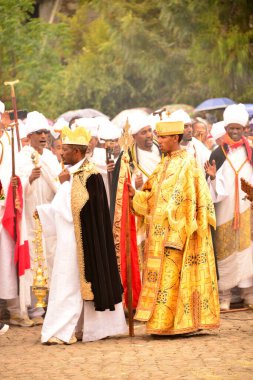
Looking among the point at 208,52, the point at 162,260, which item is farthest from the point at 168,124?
the point at 208,52

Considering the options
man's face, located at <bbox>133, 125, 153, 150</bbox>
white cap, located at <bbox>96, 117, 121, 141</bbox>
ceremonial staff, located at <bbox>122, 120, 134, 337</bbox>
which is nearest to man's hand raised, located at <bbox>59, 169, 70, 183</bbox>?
ceremonial staff, located at <bbox>122, 120, 134, 337</bbox>

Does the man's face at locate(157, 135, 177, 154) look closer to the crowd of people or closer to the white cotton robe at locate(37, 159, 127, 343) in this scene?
the crowd of people

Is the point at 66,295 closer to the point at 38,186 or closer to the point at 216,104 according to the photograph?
the point at 38,186

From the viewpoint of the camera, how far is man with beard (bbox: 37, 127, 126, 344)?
40.0 feet

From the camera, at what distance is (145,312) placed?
12.4m

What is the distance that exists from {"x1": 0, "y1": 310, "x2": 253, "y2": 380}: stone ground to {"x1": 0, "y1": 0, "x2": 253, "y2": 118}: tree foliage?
11.6 m

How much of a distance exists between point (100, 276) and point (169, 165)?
139 cm

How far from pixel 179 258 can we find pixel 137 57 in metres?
19.6

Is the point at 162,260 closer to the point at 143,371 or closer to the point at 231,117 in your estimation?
the point at 143,371

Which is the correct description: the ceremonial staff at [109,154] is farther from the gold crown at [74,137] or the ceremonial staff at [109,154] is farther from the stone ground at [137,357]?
the stone ground at [137,357]

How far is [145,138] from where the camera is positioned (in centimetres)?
1464

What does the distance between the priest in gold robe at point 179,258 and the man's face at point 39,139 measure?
2568 mm

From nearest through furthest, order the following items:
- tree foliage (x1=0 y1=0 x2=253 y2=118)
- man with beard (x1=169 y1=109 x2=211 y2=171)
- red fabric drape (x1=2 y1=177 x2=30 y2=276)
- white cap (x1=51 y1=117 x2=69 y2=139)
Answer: red fabric drape (x1=2 y1=177 x2=30 y2=276), man with beard (x1=169 y1=109 x2=211 y2=171), white cap (x1=51 y1=117 x2=69 y2=139), tree foliage (x1=0 y1=0 x2=253 y2=118)

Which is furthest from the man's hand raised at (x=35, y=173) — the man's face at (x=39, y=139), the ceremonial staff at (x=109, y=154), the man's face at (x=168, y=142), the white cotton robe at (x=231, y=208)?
the white cotton robe at (x=231, y=208)
